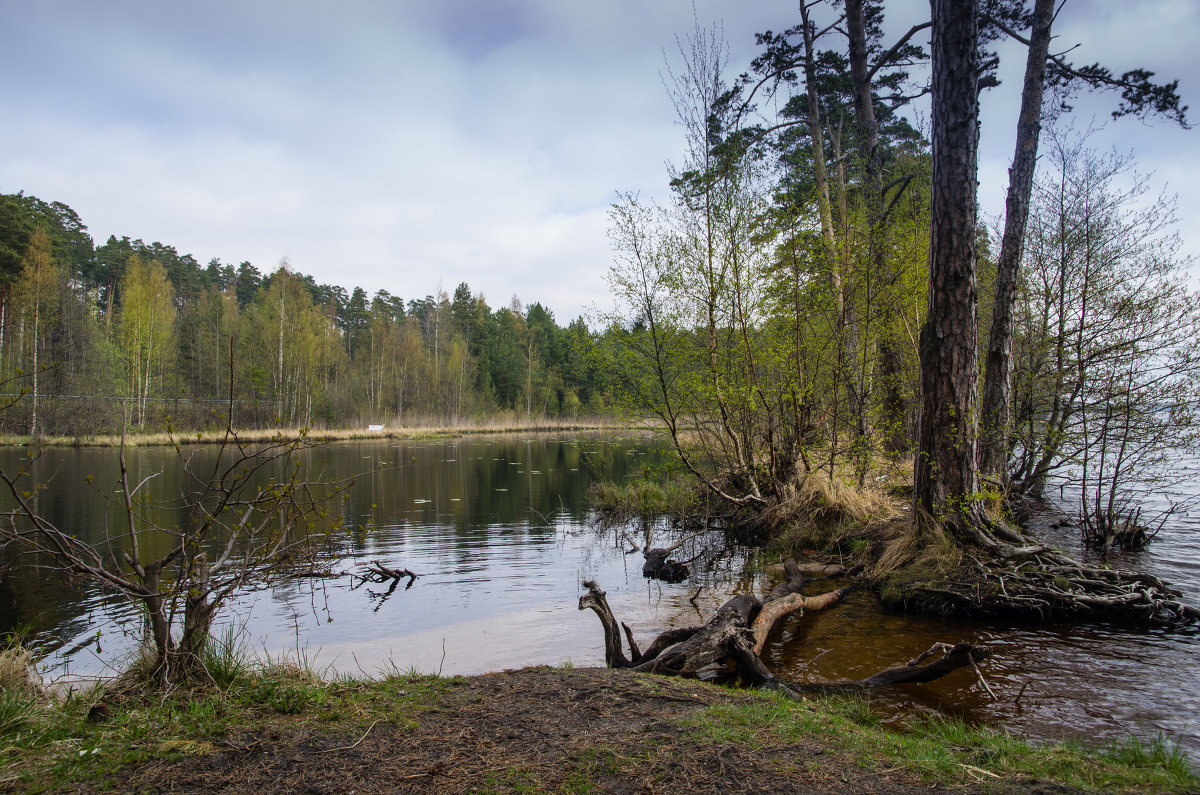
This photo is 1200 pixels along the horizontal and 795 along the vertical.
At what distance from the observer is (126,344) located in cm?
3969

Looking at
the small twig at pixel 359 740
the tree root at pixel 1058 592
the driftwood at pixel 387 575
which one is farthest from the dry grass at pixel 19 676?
the tree root at pixel 1058 592

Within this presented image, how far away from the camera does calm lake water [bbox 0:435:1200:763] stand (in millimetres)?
4527

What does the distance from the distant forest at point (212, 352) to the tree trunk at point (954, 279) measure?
1926 cm

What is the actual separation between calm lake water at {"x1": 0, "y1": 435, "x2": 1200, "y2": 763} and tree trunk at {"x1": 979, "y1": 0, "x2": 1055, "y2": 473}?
2102 mm

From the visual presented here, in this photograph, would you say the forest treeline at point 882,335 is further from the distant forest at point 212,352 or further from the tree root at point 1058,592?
the distant forest at point 212,352

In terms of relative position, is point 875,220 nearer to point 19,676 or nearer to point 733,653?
point 733,653

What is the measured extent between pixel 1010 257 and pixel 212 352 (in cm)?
5200

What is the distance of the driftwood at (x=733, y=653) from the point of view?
4.51 metres

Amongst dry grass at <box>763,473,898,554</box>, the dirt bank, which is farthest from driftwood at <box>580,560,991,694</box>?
dry grass at <box>763,473,898,554</box>

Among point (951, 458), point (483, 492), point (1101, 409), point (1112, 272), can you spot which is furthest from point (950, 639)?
point (483, 492)

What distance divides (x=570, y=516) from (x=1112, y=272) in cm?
1117

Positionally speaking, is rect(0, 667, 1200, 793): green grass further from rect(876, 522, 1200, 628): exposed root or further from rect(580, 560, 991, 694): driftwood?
rect(876, 522, 1200, 628): exposed root

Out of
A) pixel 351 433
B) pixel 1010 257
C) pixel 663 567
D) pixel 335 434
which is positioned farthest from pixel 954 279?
pixel 351 433

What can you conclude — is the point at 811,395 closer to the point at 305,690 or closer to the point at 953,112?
the point at 953,112
